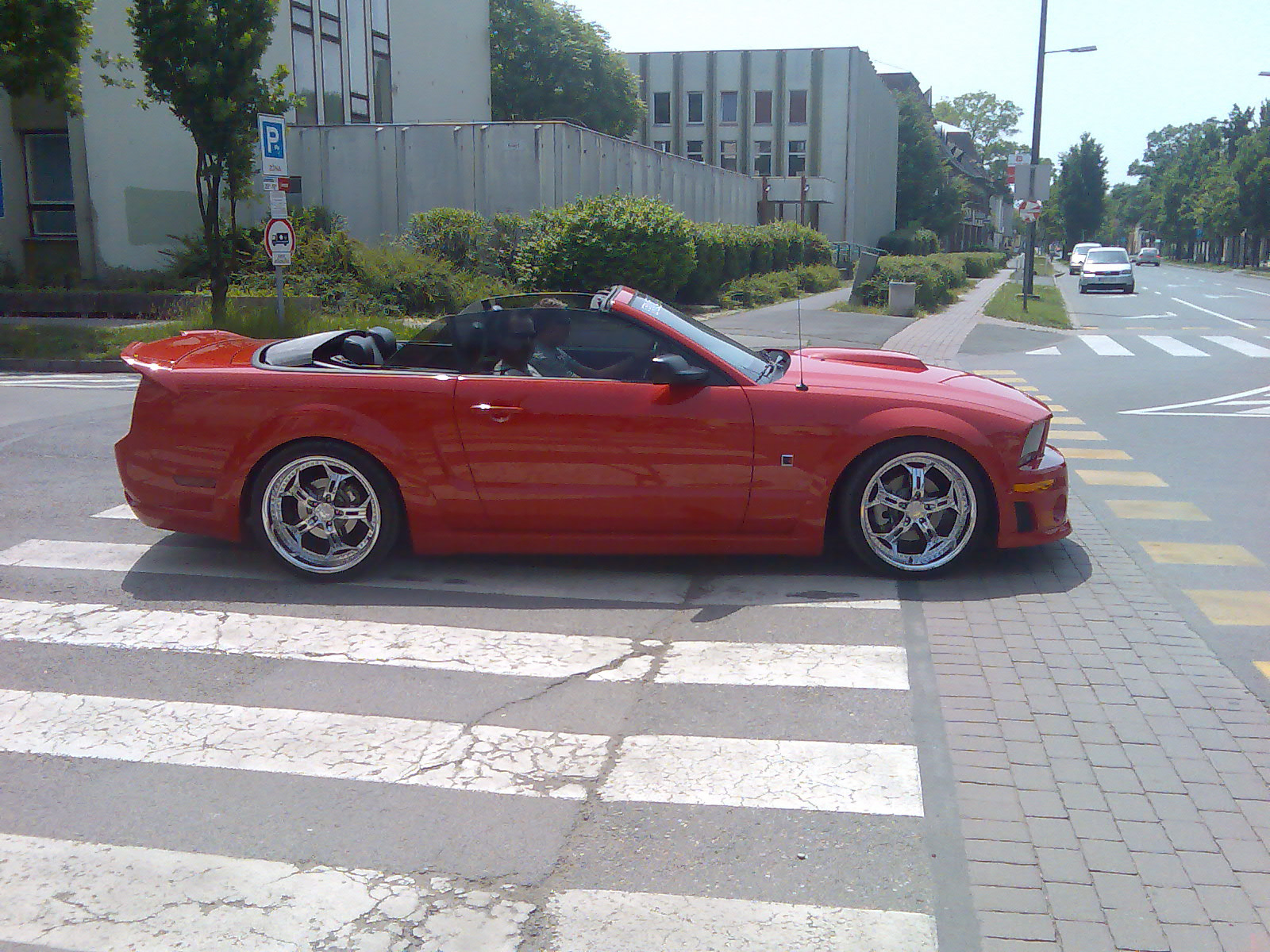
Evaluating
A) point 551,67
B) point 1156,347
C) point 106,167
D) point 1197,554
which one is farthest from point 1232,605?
point 551,67

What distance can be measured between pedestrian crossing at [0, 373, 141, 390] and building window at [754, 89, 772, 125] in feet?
184

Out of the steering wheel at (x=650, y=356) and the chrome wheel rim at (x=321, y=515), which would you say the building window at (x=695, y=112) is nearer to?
the steering wheel at (x=650, y=356)

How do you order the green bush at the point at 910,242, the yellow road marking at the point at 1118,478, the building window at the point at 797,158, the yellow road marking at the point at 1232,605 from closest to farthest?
the yellow road marking at the point at 1232,605
the yellow road marking at the point at 1118,478
the green bush at the point at 910,242
the building window at the point at 797,158

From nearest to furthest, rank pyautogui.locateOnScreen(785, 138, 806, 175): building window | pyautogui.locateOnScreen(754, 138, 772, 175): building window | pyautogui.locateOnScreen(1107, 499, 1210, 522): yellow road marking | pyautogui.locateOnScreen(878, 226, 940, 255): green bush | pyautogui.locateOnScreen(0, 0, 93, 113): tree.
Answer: pyautogui.locateOnScreen(1107, 499, 1210, 522): yellow road marking, pyautogui.locateOnScreen(0, 0, 93, 113): tree, pyautogui.locateOnScreen(878, 226, 940, 255): green bush, pyautogui.locateOnScreen(785, 138, 806, 175): building window, pyautogui.locateOnScreen(754, 138, 772, 175): building window

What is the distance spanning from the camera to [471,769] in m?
4.03

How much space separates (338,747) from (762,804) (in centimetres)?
149

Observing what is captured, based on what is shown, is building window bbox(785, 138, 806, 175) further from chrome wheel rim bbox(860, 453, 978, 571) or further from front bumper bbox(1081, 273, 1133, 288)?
chrome wheel rim bbox(860, 453, 978, 571)

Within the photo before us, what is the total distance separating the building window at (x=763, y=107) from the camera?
221 ft

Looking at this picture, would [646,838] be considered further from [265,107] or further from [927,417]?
[265,107]

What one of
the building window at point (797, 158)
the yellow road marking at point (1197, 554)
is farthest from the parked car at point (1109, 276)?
the yellow road marking at point (1197, 554)

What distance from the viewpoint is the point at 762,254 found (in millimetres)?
36719

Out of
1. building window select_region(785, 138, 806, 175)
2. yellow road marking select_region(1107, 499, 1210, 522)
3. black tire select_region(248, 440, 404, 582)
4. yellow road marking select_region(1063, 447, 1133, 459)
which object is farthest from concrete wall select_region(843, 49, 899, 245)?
black tire select_region(248, 440, 404, 582)

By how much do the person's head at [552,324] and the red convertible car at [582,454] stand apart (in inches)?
0.5

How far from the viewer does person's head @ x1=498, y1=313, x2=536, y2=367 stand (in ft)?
20.4
